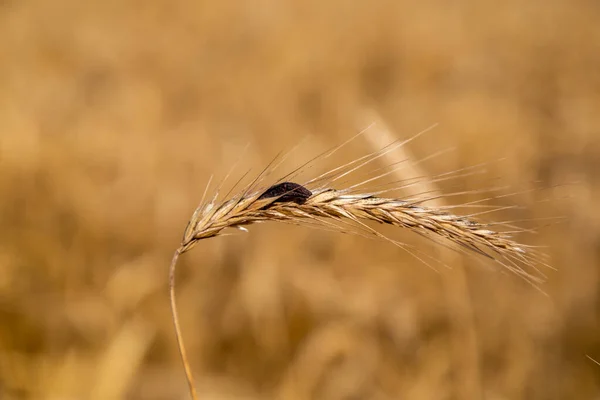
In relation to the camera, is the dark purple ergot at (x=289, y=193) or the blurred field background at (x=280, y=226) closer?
the dark purple ergot at (x=289, y=193)

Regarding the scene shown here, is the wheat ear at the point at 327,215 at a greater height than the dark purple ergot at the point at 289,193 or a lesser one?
lesser

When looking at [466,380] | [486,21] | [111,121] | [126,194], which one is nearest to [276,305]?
[466,380]

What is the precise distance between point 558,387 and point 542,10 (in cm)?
596

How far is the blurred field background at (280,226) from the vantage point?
207 centimetres

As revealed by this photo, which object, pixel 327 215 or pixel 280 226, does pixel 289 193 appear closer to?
pixel 327 215

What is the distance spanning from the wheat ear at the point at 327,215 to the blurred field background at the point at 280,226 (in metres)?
Result: 0.20

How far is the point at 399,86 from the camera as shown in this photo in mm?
Result: 5477

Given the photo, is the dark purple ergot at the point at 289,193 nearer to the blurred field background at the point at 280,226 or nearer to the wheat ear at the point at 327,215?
the wheat ear at the point at 327,215

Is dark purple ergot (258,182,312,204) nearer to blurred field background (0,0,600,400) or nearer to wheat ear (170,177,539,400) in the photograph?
wheat ear (170,177,539,400)

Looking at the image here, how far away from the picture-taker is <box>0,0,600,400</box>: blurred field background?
2.07m

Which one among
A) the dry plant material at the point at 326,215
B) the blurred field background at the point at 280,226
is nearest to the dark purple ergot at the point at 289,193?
the dry plant material at the point at 326,215

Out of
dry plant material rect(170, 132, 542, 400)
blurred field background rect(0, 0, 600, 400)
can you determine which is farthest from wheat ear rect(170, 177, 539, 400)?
blurred field background rect(0, 0, 600, 400)

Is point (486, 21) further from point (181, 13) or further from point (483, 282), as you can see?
point (483, 282)

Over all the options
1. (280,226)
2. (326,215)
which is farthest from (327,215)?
(280,226)
